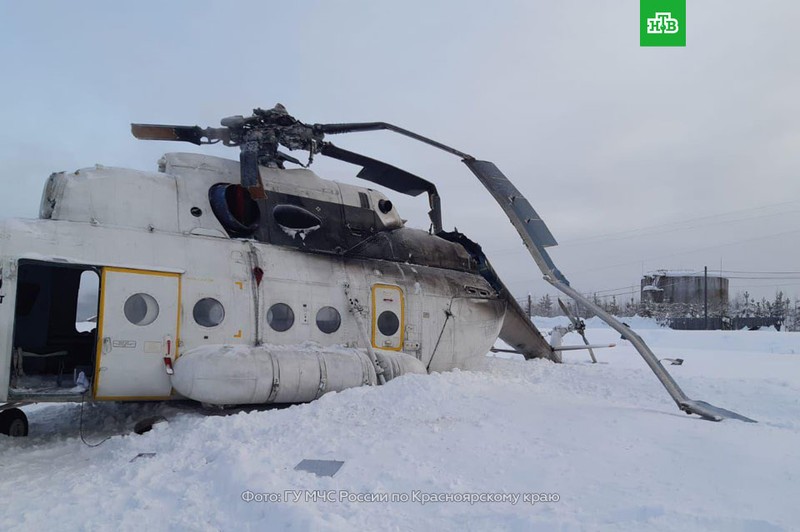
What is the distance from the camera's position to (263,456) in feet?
18.5

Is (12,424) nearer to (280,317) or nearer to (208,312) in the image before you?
(208,312)

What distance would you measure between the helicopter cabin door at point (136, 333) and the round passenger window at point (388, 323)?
139 inches

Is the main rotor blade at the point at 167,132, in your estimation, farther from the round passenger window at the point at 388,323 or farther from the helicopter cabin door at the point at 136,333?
the round passenger window at the point at 388,323

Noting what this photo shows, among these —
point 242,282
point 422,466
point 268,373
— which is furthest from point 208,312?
point 422,466

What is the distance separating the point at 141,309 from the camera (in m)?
7.91

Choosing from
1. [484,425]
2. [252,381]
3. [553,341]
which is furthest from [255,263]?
[553,341]

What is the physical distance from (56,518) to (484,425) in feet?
13.9

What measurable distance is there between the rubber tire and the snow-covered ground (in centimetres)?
29

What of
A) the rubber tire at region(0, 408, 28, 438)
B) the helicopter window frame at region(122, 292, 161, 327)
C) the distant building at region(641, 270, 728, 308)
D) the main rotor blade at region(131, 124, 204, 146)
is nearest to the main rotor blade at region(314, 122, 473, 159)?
the main rotor blade at region(131, 124, 204, 146)

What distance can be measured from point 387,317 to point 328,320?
122 cm

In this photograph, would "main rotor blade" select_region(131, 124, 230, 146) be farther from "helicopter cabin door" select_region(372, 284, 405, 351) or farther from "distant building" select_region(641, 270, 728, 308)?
"distant building" select_region(641, 270, 728, 308)

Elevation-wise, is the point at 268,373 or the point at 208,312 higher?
the point at 208,312

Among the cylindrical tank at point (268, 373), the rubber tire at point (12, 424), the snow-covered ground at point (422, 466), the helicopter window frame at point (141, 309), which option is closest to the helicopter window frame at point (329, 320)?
the cylindrical tank at point (268, 373)

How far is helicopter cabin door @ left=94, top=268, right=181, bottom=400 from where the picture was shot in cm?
756
